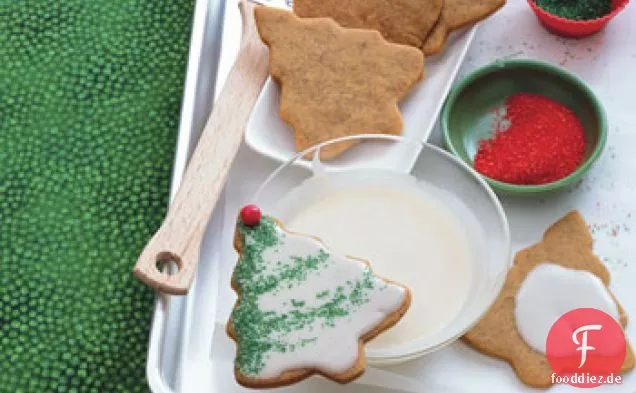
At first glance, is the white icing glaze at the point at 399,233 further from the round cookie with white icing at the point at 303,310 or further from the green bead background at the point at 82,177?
the green bead background at the point at 82,177

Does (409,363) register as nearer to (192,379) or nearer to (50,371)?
(192,379)

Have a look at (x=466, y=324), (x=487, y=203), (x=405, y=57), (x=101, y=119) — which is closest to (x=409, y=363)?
(x=466, y=324)

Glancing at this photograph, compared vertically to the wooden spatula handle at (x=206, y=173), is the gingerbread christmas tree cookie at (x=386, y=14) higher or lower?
higher

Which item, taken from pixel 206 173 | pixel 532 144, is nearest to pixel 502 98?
pixel 532 144

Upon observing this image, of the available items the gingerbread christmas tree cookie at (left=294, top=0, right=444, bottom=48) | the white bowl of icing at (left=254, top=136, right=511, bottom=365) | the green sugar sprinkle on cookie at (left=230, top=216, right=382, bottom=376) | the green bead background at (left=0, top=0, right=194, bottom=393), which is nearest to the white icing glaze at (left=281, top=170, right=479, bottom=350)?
the white bowl of icing at (left=254, top=136, right=511, bottom=365)

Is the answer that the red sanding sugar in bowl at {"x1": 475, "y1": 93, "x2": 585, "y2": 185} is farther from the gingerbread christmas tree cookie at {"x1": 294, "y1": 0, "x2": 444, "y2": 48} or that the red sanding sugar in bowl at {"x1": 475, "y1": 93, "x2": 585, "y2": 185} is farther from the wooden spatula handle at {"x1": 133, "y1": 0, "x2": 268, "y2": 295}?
the wooden spatula handle at {"x1": 133, "y1": 0, "x2": 268, "y2": 295}

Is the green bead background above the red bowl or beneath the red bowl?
beneath

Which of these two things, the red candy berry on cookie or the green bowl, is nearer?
the red candy berry on cookie

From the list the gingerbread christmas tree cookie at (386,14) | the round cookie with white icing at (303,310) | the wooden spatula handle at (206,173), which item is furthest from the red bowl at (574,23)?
the round cookie with white icing at (303,310)
